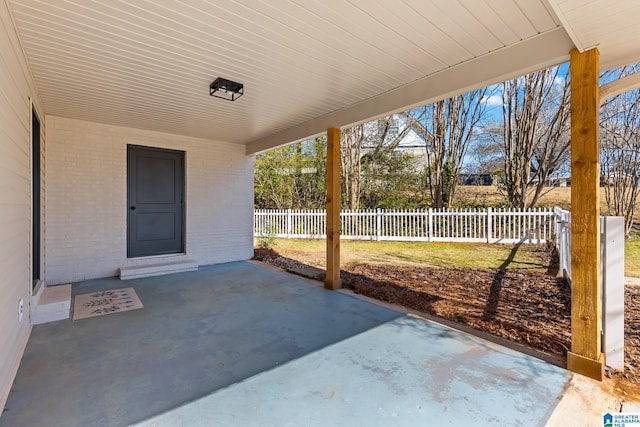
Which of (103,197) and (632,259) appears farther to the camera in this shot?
(632,259)

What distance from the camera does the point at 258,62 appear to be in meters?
2.83

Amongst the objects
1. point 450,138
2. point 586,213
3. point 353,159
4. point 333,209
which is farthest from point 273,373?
point 450,138

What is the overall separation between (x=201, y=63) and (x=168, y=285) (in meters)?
3.16

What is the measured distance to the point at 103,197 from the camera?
491cm

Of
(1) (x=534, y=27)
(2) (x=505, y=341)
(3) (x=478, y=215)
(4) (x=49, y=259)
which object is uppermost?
(1) (x=534, y=27)

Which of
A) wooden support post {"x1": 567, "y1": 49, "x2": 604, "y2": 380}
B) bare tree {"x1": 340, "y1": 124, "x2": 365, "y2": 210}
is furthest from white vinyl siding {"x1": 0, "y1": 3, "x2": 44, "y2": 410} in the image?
bare tree {"x1": 340, "y1": 124, "x2": 365, "y2": 210}

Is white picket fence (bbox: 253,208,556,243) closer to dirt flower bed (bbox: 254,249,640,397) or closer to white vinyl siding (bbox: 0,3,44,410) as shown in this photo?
dirt flower bed (bbox: 254,249,640,397)

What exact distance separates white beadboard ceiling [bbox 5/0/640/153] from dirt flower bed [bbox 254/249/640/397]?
2258 mm

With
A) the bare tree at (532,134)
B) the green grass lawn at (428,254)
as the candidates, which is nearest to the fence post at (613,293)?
the green grass lawn at (428,254)

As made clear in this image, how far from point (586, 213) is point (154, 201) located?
5.95 m

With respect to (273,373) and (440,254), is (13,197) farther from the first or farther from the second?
(440,254)

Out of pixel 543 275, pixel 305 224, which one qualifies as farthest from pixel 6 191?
pixel 305 224

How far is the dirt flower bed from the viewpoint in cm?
261

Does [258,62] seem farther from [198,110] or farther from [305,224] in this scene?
[305,224]
